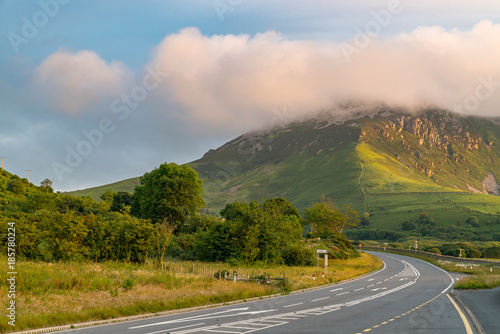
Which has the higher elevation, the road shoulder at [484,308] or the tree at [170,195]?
the tree at [170,195]

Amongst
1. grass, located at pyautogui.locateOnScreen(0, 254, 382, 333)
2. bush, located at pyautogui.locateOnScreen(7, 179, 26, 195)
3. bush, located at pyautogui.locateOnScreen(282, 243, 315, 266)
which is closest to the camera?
grass, located at pyautogui.locateOnScreen(0, 254, 382, 333)

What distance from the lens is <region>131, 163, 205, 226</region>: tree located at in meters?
82.8

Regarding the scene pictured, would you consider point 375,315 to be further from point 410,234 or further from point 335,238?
point 410,234

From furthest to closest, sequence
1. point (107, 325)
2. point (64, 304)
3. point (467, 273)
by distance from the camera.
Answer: point (467, 273)
point (64, 304)
point (107, 325)

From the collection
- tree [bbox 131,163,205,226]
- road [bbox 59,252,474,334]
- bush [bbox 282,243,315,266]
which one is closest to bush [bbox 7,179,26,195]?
tree [bbox 131,163,205,226]

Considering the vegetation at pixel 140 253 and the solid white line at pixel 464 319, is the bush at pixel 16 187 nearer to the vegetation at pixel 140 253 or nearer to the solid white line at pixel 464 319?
the vegetation at pixel 140 253

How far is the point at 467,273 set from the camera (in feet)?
217

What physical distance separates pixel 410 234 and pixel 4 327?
645 feet

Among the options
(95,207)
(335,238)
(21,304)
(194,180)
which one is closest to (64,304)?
(21,304)

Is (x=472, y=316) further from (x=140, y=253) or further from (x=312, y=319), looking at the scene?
(x=140, y=253)

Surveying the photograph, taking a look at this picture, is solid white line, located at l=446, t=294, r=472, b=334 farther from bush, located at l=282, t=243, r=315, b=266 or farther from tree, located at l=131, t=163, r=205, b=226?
tree, located at l=131, t=163, r=205, b=226

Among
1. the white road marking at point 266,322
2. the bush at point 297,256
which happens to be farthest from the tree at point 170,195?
the white road marking at point 266,322

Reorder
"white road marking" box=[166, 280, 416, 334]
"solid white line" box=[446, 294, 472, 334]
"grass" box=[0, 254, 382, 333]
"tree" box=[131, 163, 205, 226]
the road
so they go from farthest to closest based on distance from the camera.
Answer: "tree" box=[131, 163, 205, 226]
"grass" box=[0, 254, 382, 333]
"solid white line" box=[446, 294, 472, 334]
the road
"white road marking" box=[166, 280, 416, 334]

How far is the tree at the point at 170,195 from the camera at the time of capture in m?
82.8
